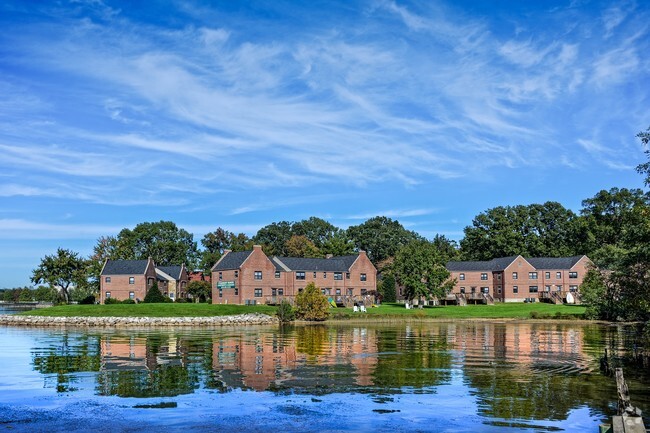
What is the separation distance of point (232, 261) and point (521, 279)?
55.8 meters

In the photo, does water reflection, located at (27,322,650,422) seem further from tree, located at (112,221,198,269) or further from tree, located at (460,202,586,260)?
tree, located at (112,221,198,269)

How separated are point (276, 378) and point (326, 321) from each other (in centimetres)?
5430

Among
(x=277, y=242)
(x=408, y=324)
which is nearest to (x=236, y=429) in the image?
(x=408, y=324)

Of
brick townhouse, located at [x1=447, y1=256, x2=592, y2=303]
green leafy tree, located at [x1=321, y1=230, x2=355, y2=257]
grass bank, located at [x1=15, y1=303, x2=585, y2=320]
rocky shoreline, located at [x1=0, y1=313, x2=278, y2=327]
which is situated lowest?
rocky shoreline, located at [x1=0, y1=313, x2=278, y2=327]

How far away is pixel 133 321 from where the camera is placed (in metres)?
81.6

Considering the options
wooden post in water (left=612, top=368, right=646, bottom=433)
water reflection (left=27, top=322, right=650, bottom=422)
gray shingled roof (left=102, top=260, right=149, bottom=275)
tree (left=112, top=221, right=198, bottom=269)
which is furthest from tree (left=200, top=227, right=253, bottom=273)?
wooden post in water (left=612, top=368, right=646, bottom=433)

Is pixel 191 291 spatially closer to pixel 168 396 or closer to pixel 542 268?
pixel 542 268

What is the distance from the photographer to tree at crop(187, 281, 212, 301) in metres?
122

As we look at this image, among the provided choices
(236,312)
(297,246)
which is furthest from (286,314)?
(297,246)

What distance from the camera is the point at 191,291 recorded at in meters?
123

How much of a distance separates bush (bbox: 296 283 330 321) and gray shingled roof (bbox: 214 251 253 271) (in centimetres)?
2210

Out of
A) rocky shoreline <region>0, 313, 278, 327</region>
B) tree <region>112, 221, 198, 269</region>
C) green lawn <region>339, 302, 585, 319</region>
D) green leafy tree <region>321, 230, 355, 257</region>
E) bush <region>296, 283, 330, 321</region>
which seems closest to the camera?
rocky shoreline <region>0, 313, 278, 327</region>

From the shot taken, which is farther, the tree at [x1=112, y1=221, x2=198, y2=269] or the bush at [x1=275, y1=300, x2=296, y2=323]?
the tree at [x1=112, y1=221, x2=198, y2=269]

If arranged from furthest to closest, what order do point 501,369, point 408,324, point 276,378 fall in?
point 408,324 → point 501,369 → point 276,378
